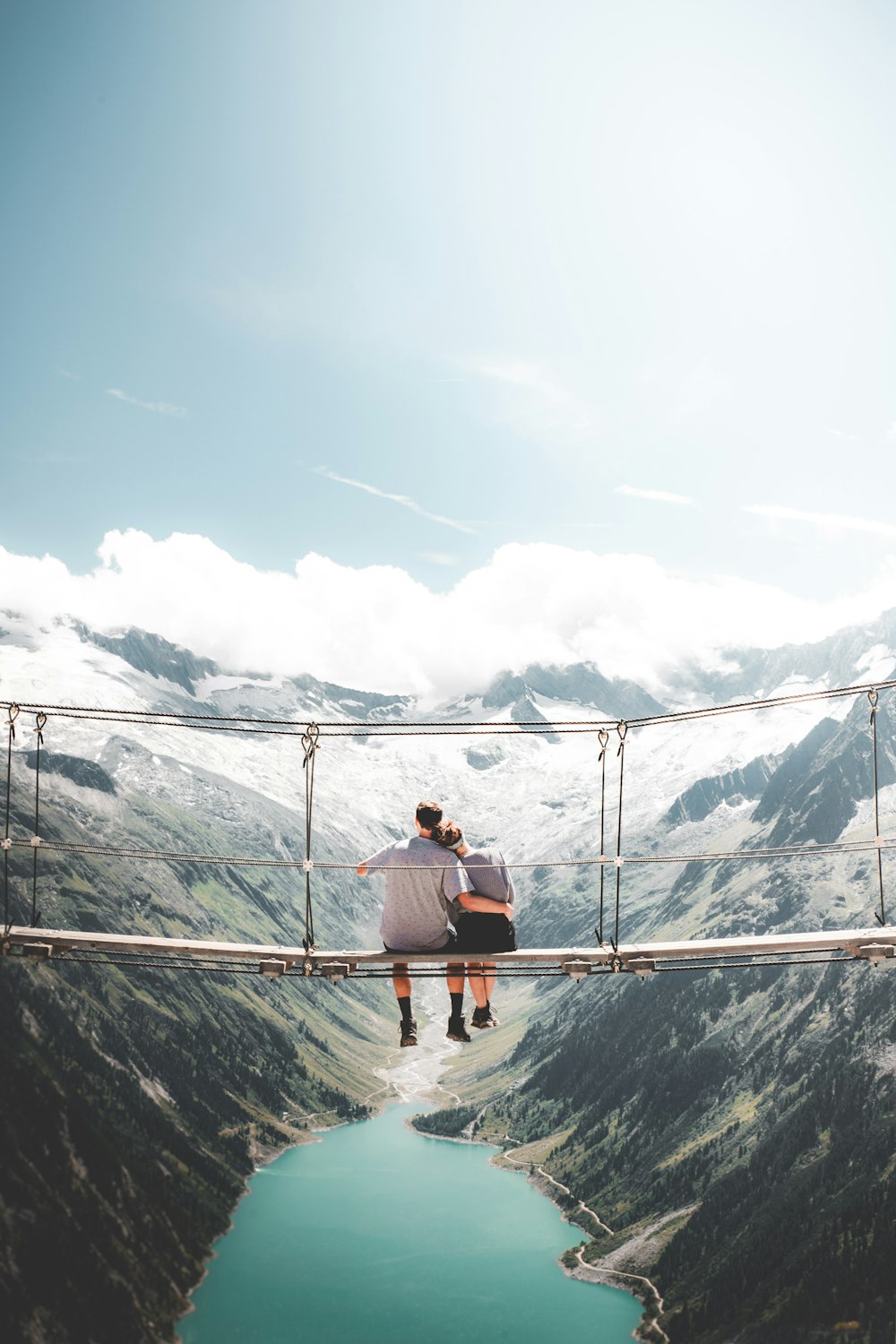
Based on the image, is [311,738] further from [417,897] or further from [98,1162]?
[98,1162]

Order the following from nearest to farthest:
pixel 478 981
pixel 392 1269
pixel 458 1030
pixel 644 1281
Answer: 1. pixel 458 1030
2. pixel 478 981
3. pixel 392 1269
4. pixel 644 1281

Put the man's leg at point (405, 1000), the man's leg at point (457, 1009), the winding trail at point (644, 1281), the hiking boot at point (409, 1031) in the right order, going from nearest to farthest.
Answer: the man's leg at point (457, 1009) < the man's leg at point (405, 1000) < the hiking boot at point (409, 1031) < the winding trail at point (644, 1281)

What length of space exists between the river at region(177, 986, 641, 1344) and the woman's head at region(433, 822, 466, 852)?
152100 mm

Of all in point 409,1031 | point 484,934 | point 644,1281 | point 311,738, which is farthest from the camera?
point 644,1281

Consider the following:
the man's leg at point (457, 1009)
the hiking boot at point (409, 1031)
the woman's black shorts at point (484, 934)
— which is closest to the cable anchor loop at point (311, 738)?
the woman's black shorts at point (484, 934)

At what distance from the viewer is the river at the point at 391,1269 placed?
13925 cm

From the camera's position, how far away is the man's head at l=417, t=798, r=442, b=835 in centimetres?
1108

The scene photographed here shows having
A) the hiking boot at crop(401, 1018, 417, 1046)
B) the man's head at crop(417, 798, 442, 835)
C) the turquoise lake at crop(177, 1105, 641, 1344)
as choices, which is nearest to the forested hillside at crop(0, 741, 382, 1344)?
the turquoise lake at crop(177, 1105, 641, 1344)

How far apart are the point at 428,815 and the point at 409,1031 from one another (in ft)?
9.84

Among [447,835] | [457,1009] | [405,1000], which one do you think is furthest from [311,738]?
[457,1009]

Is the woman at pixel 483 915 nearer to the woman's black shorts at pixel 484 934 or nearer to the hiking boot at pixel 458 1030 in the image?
the woman's black shorts at pixel 484 934

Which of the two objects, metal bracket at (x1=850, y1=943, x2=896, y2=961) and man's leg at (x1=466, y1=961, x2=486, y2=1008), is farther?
man's leg at (x1=466, y1=961, x2=486, y2=1008)

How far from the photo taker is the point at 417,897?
11039 millimetres

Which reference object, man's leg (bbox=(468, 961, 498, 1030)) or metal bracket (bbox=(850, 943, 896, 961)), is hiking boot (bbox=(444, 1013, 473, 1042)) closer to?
man's leg (bbox=(468, 961, 498, 1030))
